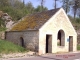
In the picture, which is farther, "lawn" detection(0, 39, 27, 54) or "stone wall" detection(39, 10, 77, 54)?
"stone wall" detection(39, 10, 77, 54)

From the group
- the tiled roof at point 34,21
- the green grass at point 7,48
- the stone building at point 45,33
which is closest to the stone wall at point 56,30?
the stone building at point 45,33

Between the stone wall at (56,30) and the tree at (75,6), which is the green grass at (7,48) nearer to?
the stone wall at (56,30)

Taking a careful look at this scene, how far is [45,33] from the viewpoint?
966 inches

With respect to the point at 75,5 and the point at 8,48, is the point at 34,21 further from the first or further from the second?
the point at 75,5

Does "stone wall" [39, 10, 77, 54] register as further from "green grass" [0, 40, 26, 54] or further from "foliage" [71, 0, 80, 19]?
"foliage" [71, 0, 80, 19]

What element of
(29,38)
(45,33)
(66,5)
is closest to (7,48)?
(29,38)

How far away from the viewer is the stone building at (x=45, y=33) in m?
24.3

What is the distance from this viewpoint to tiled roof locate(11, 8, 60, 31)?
2515cm

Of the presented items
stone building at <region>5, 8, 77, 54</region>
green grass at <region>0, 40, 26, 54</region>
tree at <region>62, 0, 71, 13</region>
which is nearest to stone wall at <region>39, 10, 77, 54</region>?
stone building at <region>5, 8, 77, 54</region>

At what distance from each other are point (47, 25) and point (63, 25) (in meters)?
3.14

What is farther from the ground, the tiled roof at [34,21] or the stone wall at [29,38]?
the tiled roof at [34,21]

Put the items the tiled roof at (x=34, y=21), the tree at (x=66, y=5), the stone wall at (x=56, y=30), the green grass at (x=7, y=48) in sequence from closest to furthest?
the green grass at (x=7, y=48)
the stone wall at (x=56, y=30)
the tiled roof at (x=34, y=21)
the tree at (x=66, y=5)

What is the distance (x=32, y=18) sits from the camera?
93.0 feet

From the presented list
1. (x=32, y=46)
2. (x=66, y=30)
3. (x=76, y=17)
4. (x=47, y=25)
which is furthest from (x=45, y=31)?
(x=76, y=17)
